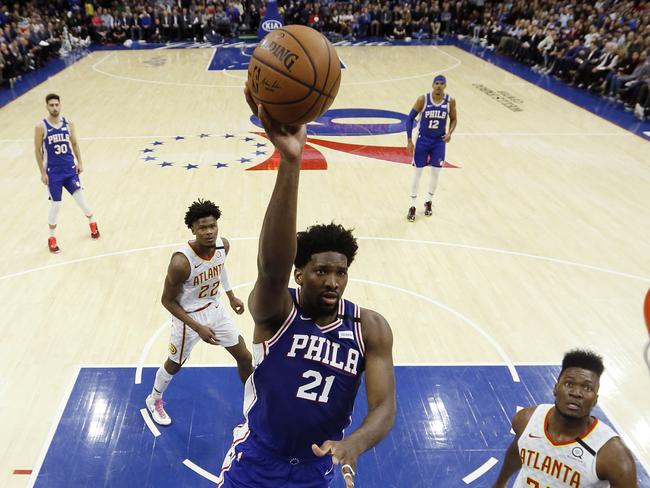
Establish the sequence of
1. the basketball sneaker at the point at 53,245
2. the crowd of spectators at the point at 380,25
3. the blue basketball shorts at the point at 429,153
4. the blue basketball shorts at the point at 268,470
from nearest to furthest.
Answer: the blue basketball shorts at the point at 268,470, the basketball sneaker at the point at 53,245, the blue basketball shorts at the point at 429,153, the crowd of spectators at the point at 380,25

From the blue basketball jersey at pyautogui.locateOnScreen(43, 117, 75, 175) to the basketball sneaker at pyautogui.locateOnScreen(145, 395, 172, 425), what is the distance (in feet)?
11.5

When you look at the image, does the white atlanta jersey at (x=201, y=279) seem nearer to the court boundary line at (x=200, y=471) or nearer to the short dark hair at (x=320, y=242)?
the court boundary line at (x=200, y=471)

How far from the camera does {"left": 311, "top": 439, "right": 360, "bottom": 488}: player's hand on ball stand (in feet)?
4.95

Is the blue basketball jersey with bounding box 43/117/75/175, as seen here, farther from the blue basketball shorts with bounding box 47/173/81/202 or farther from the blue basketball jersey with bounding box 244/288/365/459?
the blue basketball jersey with bounding box 244/288/365/459

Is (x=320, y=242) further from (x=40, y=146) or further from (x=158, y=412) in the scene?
(x=40, y=146)

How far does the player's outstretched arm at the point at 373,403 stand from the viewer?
155 centimetres

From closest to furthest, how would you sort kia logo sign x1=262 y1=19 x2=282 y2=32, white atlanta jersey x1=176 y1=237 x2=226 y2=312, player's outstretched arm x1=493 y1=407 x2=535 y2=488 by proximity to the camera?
player's outstretched arm x1=493 y1=407 x2=535 y2=488
white atlanta jersey x1=176 y1=237 x2=226 y2=312
kia logo sign x1=262 y1=19 x2=282 y2=32

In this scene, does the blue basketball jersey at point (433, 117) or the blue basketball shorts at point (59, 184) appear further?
the blue basketball jersey at point (433, 117)

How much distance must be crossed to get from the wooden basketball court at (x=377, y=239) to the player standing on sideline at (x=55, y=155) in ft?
2.08

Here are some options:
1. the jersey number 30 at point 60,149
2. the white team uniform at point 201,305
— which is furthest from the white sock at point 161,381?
the jersey number 30 at point 60,149

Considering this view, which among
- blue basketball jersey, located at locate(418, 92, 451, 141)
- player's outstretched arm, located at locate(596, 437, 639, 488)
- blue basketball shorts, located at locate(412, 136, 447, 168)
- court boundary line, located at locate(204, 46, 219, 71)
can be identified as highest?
player's outstretched arm, located at locate(596, 437, 639, 488)

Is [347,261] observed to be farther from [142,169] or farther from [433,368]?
[142,169]

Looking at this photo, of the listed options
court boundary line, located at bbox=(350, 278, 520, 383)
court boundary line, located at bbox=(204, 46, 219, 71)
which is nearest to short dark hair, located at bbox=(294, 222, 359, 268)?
court boundary line, located at bbox=(350, 278, 520, 383)

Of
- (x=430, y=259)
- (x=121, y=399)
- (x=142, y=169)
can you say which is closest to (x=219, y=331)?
(x=121, y=399)
